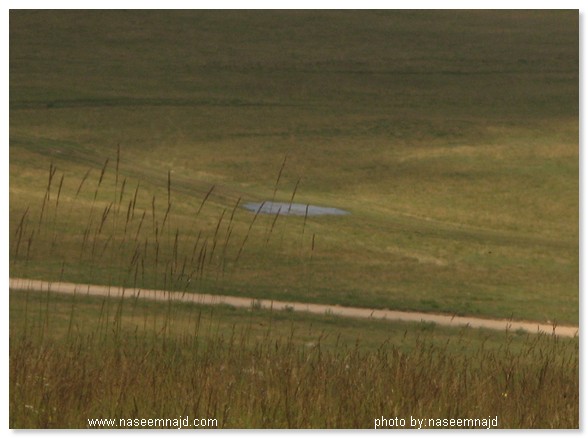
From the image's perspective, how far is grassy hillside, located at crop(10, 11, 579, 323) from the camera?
14.5 metres

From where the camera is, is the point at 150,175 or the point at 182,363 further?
the point at 150,175

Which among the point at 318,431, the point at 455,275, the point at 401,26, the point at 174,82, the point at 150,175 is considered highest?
the point at 401,26

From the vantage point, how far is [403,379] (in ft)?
13.4

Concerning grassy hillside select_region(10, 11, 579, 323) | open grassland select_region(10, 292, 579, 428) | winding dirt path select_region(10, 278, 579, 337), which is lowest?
open grassland select_region(10, 292, 579, 428)

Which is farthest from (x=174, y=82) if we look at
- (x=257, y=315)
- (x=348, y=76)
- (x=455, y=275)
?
(x=257, y=315)

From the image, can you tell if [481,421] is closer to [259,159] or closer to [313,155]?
[259,159]

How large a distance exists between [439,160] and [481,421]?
76.6 ft

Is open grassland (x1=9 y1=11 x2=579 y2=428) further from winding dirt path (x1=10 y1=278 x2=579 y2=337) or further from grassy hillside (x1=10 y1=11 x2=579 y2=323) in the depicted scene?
winding dirt path (x1=10 y1=278 x2=579 y2=337)

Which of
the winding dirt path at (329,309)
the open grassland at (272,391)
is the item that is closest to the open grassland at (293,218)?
the open grassland at (272,391)

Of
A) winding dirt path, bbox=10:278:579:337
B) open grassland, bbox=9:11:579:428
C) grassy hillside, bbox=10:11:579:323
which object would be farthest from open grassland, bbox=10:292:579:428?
grassy hillside, bbox=10:11:579:323
